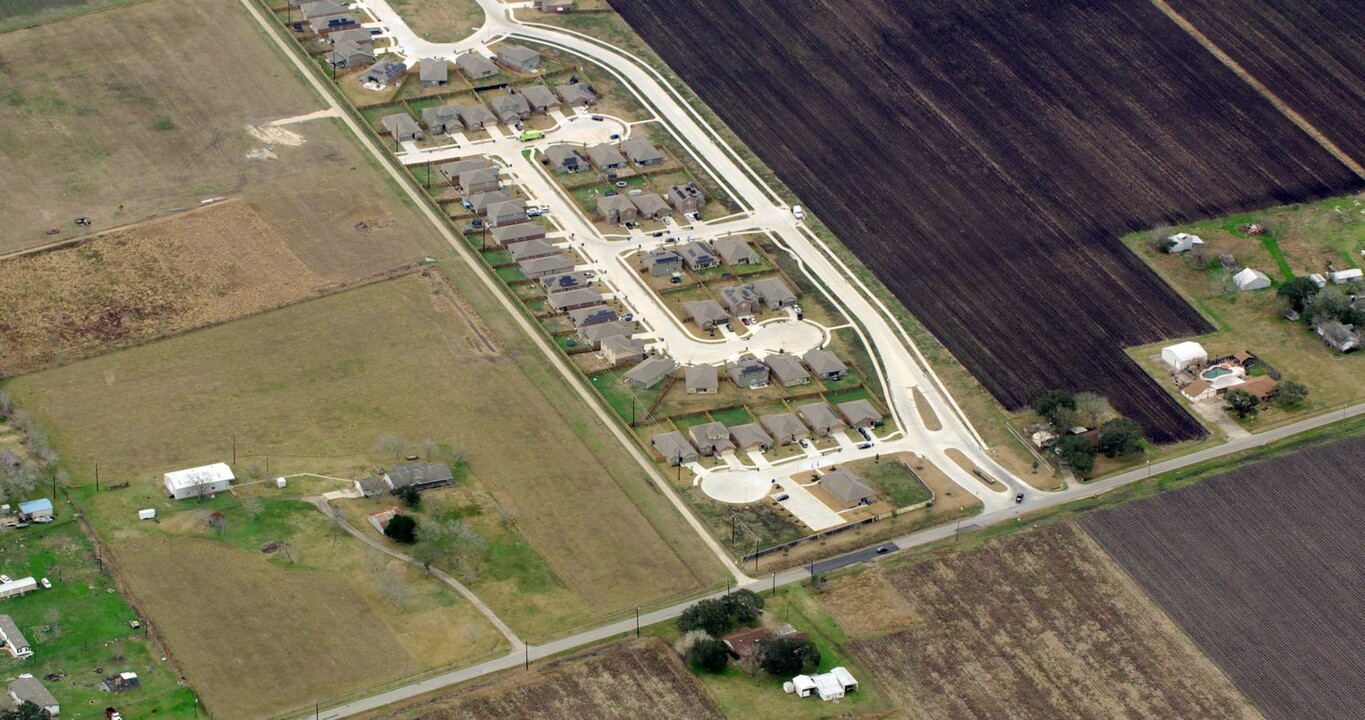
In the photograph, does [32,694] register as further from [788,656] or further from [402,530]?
[788,656]

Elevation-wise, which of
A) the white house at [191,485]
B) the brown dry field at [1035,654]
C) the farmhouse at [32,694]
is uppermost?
the white house at [191,485]

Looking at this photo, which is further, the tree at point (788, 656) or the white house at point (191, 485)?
the white house at point (191, 485)

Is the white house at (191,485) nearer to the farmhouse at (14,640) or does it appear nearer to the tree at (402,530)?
the tree at (402,530)

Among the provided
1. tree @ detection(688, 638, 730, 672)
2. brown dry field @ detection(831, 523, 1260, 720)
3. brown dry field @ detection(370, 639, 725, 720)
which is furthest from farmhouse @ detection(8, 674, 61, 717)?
brown dry field @ detection(831, 523, 1260, 720)

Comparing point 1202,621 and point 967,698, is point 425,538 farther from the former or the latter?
point 1202,621

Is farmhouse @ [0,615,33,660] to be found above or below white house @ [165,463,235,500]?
below

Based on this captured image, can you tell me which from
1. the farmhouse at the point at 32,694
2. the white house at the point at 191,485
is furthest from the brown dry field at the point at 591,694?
the white house at the point at 191,485

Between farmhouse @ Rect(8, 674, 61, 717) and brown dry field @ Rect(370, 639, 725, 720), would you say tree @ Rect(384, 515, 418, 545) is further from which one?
farmhouse @ Rect(8, 674, 61, 717)

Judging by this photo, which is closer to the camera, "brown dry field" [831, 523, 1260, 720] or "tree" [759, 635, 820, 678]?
"tree" [759, 635, 820, 678]
